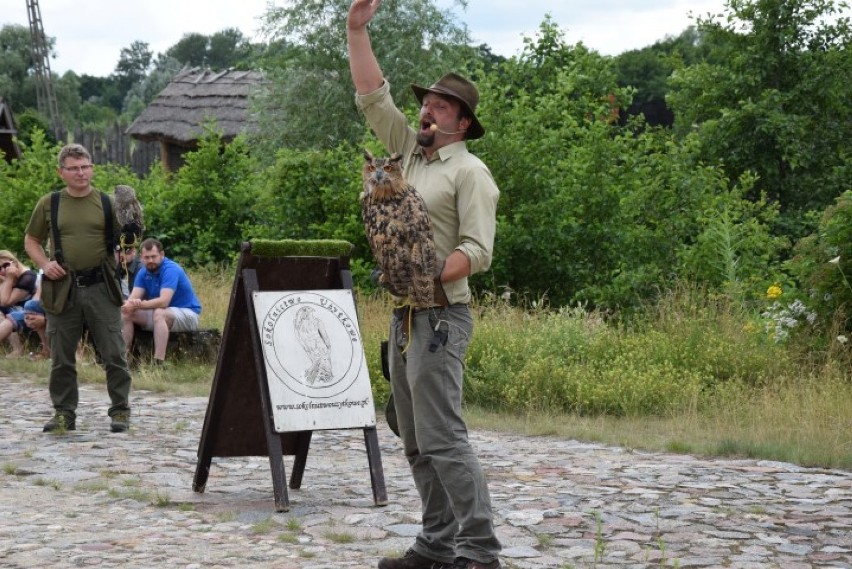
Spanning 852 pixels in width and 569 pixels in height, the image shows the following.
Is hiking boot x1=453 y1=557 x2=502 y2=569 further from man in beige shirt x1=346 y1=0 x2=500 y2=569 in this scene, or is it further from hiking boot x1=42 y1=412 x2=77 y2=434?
hiking boot x1=42 y1=412 x2=77 y2=434

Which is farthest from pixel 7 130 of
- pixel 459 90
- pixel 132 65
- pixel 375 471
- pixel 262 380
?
pixel 132 65

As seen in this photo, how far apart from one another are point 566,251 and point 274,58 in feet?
56.2

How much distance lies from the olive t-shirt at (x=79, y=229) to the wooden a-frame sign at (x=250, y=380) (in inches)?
98.7

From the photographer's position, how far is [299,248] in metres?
7.87

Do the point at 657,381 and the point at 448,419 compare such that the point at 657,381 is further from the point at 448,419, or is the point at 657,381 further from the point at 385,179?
the point at 385,179

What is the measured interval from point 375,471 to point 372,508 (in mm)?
265

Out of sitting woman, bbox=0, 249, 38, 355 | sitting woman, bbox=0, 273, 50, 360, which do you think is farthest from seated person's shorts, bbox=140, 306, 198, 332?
sitting woman, bbox=0, 249, 38, 355

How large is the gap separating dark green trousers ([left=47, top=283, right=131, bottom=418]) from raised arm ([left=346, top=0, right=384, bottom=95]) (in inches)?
184

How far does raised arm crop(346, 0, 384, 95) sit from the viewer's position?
561 centimetres

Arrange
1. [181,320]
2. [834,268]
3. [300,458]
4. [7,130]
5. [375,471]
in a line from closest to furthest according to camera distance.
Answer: [375,471], [300,458], [834,268], [181,320], [7,130]

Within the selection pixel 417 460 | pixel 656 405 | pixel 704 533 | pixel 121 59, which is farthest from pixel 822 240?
pixel 121 59

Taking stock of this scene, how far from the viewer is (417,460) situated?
18.8 feet

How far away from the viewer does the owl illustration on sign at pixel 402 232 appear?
541cm

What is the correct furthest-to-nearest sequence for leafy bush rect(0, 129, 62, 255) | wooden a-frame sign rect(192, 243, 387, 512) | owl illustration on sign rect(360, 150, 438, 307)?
leafy bush rect(0, 129, 62, 255) < wooden a-frame sign rect(192, 243, 387, 512) < owl illustration on sign rect(360, 150, 438, 307)
